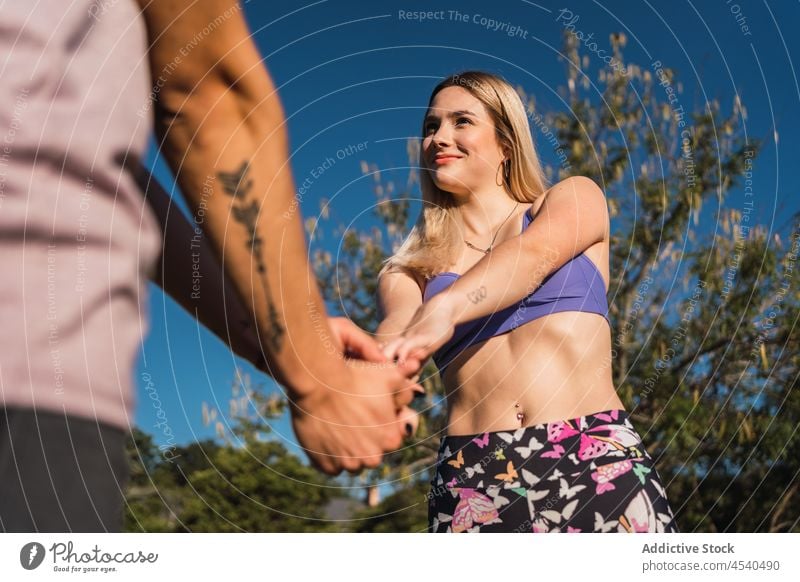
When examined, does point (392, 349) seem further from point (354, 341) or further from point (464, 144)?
point (464, 144)

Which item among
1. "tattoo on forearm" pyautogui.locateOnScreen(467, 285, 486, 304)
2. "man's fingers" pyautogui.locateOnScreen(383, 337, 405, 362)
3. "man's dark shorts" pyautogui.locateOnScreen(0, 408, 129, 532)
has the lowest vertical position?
"man's dark shorts" pyautogui.locateOnScreen(0, 408, 129, 532)

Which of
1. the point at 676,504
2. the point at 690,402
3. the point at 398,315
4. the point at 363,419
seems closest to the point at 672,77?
the point at 690,402

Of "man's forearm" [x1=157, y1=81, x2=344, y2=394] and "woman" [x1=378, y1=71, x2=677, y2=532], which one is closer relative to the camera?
"man's forearm" [x1=157, y1=81, x2=344, y2=394]

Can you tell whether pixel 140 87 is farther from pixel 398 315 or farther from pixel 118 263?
pixel 398 315

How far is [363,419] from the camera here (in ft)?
5.35

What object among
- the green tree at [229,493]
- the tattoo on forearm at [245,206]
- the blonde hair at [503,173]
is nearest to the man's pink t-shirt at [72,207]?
the tattoo on forearm at [245,206]

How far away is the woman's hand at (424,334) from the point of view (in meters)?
1.51

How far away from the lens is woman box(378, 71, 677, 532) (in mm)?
1672

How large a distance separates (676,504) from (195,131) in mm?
4612

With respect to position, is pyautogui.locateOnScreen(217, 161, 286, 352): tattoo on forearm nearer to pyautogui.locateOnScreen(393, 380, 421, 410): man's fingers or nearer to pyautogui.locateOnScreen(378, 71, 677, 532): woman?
pyautogui.locateOnScreen(378, 71, 677, 532): woman

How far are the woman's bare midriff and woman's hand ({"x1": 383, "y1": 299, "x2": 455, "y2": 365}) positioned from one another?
0.33m

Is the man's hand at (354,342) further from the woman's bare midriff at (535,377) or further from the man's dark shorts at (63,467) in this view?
the man's dark shorts at (63,467)

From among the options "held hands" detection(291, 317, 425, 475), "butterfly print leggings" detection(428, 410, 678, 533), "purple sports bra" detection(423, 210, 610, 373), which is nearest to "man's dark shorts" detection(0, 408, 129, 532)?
"held hands" detection(291, 317, 425, 475)

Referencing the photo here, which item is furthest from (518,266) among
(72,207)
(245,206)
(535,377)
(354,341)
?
(72,207)
